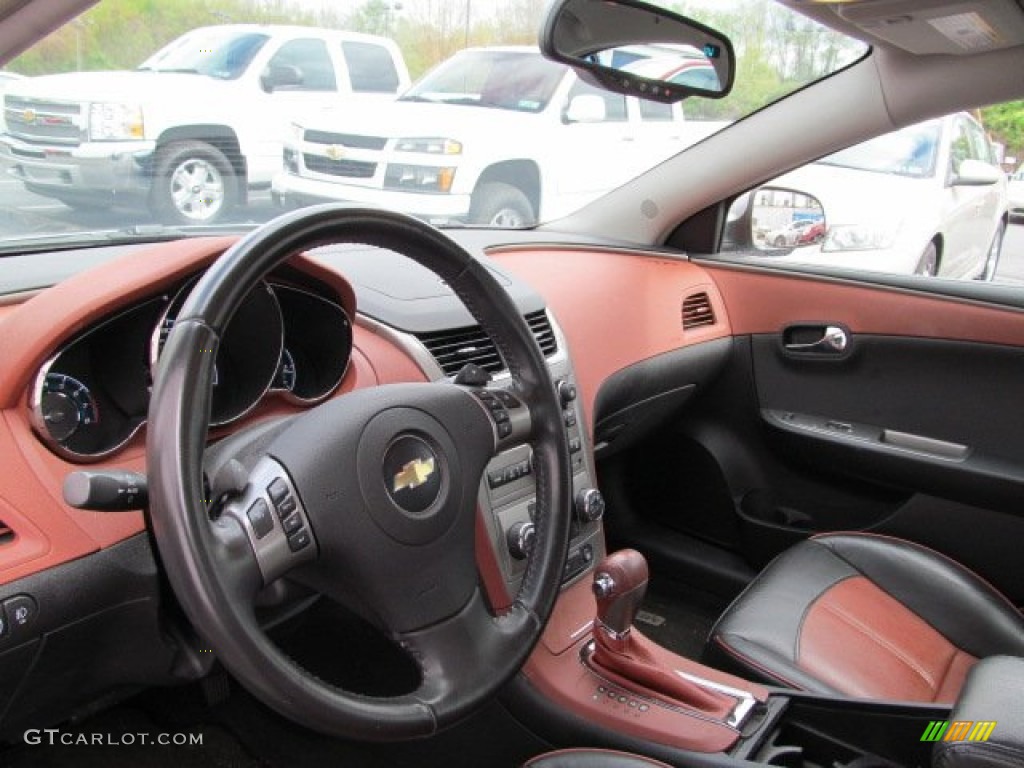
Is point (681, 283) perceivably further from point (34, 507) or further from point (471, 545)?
point (34, 507)

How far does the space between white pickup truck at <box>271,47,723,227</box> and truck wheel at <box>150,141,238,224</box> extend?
15cm

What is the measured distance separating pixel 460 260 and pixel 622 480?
5.74ft

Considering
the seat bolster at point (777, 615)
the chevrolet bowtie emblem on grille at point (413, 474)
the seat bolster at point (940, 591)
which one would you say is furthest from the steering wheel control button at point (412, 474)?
the seat bolster at point (940, 591)

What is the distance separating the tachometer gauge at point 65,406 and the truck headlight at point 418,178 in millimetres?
1772

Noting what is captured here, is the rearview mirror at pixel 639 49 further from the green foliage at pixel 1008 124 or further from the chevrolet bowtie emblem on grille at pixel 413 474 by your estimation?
the chevrolet bowtie emblem on grille at pixel 413 474

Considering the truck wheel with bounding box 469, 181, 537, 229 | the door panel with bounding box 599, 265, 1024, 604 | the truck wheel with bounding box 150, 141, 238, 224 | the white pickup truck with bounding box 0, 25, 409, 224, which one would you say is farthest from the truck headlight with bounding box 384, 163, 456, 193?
the door panel with bounding box 599, 265, 1024, 604

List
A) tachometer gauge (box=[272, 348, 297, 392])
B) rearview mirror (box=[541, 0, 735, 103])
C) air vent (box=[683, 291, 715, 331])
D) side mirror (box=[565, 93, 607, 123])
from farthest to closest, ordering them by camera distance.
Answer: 1. side mirror (box=[565, 93, 607, 123])
2. air vent (box=[683, 291, 715, 331])
3. rearview mirror (box=[541, 0, 735, 103])
4. tachometer gauge (box=[272, 348, 297, 392])

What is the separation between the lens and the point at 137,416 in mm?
1507

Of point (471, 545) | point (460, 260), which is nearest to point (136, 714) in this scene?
point (471, 545)

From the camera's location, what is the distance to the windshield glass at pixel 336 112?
199cm

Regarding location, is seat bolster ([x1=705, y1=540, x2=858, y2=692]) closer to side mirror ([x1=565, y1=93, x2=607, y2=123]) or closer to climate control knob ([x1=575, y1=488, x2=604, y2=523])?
climate control knob ([x1=575, y1=488, x2=604, y2=523])

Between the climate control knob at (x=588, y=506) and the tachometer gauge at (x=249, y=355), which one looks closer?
the tachometer gauge at (x=249, y=355)

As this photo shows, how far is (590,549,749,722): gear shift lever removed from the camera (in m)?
1.73

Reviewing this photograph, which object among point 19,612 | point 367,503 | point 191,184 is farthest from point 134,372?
point 191,184
